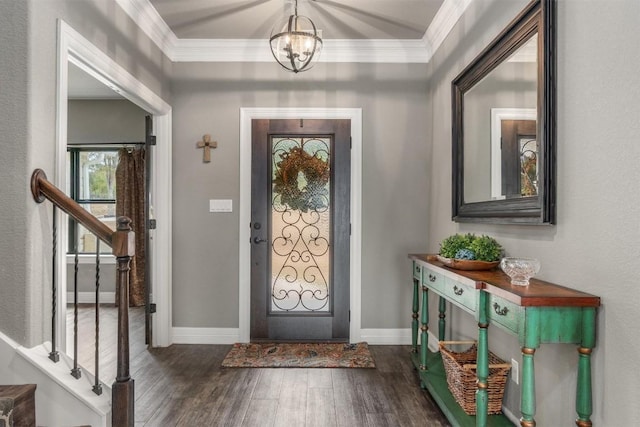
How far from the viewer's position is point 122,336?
1954mm

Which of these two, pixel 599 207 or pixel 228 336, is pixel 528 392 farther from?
pixel 228 336

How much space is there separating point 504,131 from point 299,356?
2328 mm

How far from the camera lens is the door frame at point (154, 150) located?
83.6 inches

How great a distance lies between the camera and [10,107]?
1.89 meters

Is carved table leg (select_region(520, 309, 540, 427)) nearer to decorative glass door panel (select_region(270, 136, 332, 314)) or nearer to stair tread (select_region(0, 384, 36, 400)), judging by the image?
stair tread (select_region(0, 384, 36, 400))

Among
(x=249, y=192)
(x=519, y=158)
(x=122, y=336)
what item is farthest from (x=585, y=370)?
(x=249, y=192)

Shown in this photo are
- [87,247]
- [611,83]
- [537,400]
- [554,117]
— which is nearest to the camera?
[611,83]

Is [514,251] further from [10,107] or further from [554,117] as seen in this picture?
[10,107]

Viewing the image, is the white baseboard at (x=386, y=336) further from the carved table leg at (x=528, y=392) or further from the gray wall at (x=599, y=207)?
the carved table leg at (x=528, y=392)

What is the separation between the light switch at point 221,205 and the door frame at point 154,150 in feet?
1.29

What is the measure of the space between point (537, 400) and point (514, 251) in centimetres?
74

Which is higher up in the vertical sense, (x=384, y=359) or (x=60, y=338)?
(x=60, y=338)

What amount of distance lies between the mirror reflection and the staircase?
249 centimetres

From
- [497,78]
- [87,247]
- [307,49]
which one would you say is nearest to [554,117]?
[497,78]
